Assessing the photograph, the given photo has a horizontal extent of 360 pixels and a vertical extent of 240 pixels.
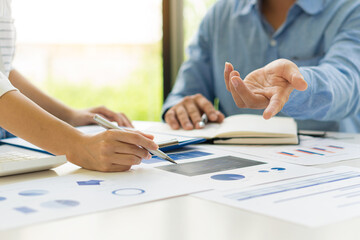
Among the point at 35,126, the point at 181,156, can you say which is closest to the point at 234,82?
the point at 181,156

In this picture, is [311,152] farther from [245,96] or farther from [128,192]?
[128,192]

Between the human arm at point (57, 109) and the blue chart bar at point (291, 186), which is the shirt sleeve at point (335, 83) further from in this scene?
the human arm at point (57, 109)

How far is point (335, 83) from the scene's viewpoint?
4.09 feet

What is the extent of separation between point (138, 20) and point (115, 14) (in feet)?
0.57

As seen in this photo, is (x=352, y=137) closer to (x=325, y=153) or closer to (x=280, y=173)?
(x=325, y=153)

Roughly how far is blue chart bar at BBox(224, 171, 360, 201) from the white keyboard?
324mm

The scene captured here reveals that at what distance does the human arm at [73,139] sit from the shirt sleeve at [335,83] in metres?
0.43

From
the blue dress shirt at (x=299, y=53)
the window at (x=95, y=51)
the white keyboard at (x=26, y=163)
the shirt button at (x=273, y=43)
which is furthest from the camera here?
the window at (x=95, y=51)

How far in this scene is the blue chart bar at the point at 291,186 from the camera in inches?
24.9

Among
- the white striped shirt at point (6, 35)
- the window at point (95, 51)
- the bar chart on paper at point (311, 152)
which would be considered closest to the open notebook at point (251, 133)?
the bar chart on paper at point (311, 152)

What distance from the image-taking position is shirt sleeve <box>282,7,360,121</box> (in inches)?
43.8

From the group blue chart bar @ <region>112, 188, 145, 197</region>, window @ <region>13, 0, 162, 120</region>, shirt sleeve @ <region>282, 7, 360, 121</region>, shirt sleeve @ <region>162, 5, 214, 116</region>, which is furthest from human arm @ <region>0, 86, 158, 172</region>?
window @ <region>13, 0, 162, 120</region>

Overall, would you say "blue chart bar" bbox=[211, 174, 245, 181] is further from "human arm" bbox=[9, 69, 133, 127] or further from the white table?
"human arm" bbox=[9, 69, 133, 127]

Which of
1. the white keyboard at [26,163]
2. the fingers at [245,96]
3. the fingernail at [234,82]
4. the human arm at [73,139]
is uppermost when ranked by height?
the fingernail at [234,82]
